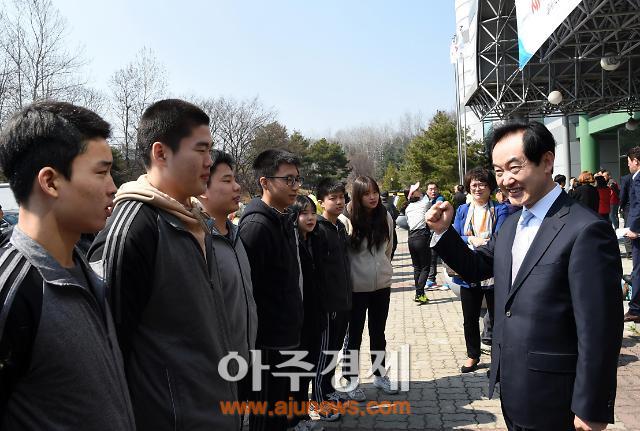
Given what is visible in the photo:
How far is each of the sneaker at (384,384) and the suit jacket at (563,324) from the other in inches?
95.2

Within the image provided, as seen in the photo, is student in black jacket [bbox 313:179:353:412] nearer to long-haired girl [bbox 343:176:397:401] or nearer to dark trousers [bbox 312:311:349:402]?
dark trousers [bbox 312:311:349:402]

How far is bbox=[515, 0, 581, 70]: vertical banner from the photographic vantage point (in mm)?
9164

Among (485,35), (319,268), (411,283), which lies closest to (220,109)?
(485,35)

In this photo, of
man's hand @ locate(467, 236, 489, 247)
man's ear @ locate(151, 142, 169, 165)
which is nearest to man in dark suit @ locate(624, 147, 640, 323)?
man's hand @ locate(467, 236, 489, 247)

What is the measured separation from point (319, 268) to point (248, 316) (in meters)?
1.49

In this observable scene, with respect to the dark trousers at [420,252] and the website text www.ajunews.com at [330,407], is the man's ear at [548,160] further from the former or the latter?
the dark trousers at [420,252]

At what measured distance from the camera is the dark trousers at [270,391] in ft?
11.8

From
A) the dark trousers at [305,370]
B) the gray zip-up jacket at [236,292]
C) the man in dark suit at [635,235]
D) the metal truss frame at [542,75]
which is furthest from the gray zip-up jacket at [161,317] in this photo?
the metal truss frame at [542,75]

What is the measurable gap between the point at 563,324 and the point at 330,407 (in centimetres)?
256

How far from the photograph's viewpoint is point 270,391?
12.0 ft

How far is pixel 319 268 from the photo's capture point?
14.1 ft

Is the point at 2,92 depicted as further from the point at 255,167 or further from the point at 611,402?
the point at 611,402

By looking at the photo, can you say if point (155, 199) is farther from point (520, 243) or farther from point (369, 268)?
point (369, 268)

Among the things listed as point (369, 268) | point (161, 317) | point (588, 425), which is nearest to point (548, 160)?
point (588, 425)
